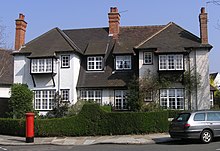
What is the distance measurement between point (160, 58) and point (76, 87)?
835 cm

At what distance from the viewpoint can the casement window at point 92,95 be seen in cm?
2905

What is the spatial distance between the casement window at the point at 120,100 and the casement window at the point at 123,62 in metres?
2.44

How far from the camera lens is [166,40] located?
93.8 ft

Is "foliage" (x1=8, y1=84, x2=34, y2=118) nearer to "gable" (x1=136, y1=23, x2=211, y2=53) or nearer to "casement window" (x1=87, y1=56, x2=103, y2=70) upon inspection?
"casement window" (x1=87, y1=56, x2=103, y2=70)

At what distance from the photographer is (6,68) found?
→ 4050cm

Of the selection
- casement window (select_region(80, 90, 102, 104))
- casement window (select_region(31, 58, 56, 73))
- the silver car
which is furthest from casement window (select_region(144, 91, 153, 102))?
the silver car

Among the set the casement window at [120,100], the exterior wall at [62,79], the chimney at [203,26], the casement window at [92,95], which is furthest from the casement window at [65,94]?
the chimney at [203,26]

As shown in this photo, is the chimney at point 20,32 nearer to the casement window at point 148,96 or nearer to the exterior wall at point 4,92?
the exterior wall at point 4,92

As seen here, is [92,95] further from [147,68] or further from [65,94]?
[147,68]

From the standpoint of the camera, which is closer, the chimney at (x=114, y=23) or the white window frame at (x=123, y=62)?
the white window frame at (x=123, y=62)

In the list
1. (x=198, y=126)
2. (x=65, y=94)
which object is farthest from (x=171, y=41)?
(x=198, y=126)

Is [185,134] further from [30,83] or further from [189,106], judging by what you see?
[30,83]

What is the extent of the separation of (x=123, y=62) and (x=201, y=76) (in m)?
7.33

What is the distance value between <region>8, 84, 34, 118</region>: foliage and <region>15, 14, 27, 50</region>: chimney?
7.07m
